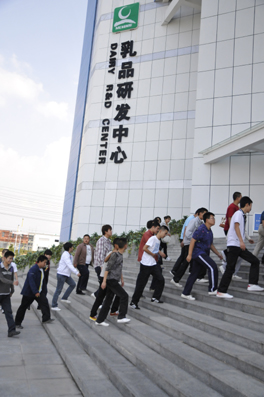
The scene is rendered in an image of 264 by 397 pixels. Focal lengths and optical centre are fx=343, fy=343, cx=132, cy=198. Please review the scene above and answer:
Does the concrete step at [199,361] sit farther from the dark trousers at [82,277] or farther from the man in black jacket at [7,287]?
the dark trousers at [82,277]

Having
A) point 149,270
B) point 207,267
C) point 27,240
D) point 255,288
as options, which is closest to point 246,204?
point 207,267

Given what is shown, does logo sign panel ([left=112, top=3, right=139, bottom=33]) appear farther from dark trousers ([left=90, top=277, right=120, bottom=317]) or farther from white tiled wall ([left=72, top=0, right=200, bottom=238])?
dark trousers ([left=90, top=277, right=120, bottom=317])

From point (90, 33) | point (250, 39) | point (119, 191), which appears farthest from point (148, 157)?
point (90, 33)

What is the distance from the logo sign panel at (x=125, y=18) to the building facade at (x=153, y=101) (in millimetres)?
69

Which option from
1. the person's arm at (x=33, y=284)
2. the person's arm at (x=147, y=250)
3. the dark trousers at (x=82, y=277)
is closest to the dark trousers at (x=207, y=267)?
the person's arm at (x=147, y=250)

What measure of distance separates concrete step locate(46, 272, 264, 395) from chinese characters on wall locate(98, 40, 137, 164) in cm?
1688

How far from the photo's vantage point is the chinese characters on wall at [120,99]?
21.7 metres

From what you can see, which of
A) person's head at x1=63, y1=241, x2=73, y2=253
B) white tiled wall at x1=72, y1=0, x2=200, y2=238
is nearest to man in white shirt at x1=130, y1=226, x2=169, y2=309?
person's head at x1=63, y1=241, x2=73, y2=253

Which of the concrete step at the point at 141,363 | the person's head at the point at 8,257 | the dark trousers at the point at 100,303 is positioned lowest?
the concrete step at the point at 141,363

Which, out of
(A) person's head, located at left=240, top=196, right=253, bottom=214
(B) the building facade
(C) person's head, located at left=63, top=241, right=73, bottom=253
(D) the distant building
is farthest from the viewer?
(D) the distant building

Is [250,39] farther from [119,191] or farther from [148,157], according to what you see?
[119,191]

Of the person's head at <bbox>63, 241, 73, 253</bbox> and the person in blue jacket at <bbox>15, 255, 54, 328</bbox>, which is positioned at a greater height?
the person's head at <bbox>63, 241, 73, 253</bbox>

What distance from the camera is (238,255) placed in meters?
5.99

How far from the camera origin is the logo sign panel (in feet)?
74.8
